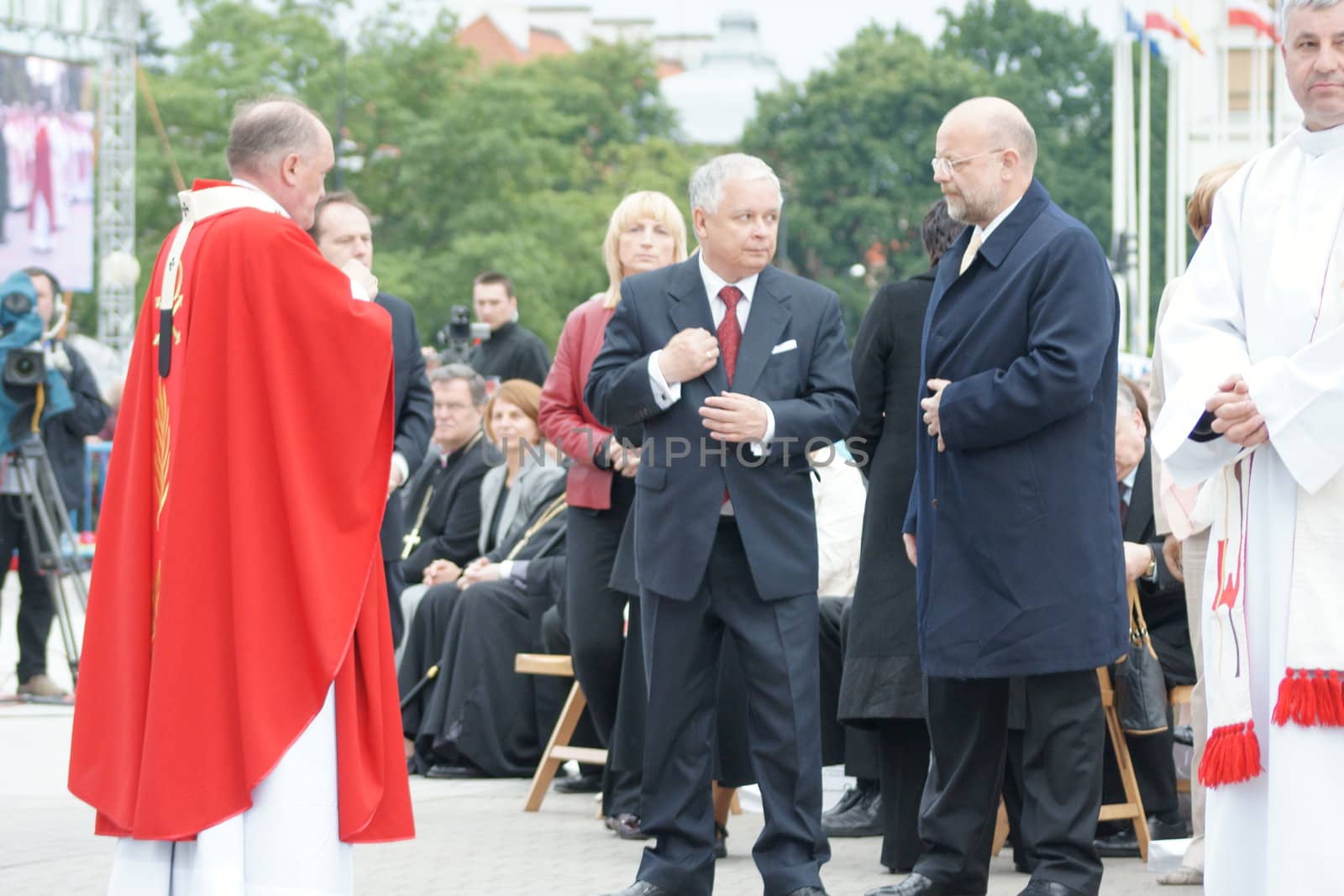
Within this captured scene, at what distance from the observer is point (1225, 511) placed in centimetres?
448

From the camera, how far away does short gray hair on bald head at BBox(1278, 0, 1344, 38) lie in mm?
4281

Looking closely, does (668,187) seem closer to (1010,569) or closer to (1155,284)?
(1155,284)

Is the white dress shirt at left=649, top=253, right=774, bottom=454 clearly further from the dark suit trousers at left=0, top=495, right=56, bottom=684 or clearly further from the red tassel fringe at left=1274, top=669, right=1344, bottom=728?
the dark suit trousers at left=0, top=495, right=56, bottom=684

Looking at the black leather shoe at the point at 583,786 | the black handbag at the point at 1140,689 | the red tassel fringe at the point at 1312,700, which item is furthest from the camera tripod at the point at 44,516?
the red tassel fringe at the point at 1312,700

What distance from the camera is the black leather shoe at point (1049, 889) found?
5.27 m

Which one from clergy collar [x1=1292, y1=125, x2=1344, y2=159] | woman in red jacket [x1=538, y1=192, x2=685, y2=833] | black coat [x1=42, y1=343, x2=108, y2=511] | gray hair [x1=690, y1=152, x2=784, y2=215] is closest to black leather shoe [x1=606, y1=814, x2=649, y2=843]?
woman in red jacket [x1=538, y1=192, x2=685, y2=833]

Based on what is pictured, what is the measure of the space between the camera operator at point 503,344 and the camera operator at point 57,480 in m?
2.37

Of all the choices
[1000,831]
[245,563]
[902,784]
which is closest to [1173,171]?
[1000,831]

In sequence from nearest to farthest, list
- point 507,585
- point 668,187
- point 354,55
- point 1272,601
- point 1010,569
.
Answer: point 1272,601 < point 1010,569 < point 507,585 < point 354,55 < point 668,187

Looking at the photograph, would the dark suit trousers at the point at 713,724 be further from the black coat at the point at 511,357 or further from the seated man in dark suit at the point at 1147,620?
the black coat at the point at 511,357

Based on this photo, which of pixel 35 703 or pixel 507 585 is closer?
pixel 507 585

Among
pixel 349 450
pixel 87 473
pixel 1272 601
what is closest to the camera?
pixel 1272 601

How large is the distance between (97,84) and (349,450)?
28959mm

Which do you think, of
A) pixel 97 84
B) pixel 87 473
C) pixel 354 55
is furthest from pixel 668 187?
pixel 87 473
